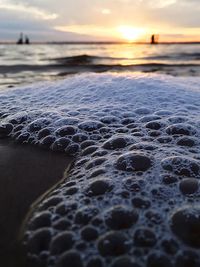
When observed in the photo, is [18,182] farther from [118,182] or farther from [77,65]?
[77,65]

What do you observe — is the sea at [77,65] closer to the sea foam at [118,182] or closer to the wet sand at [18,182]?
the sea foam at [118,182]

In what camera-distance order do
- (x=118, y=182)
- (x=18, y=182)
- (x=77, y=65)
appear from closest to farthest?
(x=118, y=182) → (x=18, y=182) → (x=77, y=65)

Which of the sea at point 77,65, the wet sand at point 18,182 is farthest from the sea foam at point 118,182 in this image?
the sea at point 77,65

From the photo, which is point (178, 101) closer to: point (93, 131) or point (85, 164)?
point (93, 131)

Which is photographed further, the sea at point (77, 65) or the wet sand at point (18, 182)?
the sea at point (77, 65)

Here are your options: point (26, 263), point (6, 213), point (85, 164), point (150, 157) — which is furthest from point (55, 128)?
point (26, 263)

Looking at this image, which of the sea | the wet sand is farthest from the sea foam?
the sea

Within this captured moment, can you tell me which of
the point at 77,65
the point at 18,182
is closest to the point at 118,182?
the point at 18,182
